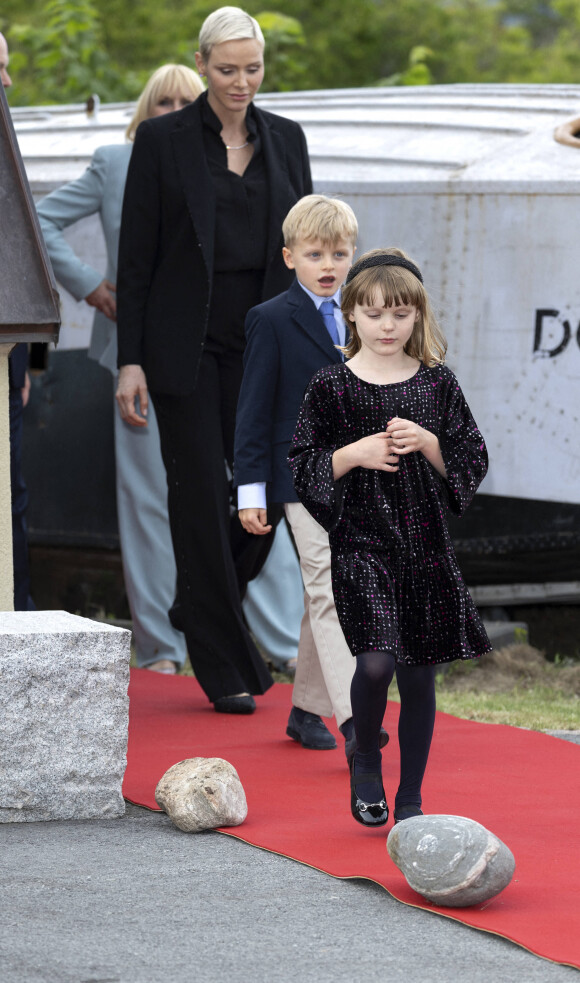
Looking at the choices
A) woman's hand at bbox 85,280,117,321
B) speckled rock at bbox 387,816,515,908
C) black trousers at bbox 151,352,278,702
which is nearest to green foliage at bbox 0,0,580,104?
woman's hand at bbox 85,280,117,321

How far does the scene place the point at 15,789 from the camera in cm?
386

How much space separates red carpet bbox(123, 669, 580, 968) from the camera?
3.15m

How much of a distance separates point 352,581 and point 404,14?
2425cm

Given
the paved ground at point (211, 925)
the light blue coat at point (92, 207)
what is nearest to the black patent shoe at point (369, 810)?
the paved ground at point (211, 925)

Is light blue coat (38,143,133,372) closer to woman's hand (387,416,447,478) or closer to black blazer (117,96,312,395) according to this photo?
black blazer (117,96,312,395)

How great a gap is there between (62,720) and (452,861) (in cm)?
119

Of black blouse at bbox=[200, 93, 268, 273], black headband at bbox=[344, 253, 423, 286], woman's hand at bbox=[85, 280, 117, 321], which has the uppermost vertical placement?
black blouse at bbox=[200, 93, 268, 273]

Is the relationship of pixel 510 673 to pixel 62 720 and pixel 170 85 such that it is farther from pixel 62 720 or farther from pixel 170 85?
pixel 62 720

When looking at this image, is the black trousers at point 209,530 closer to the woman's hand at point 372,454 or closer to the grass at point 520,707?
the grass at point 520,707

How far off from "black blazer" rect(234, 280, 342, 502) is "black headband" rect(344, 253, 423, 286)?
76cm

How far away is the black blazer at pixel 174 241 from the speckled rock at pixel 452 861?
235 cm

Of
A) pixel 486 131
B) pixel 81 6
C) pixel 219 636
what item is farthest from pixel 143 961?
pixel 81 6

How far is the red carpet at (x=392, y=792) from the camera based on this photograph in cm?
315

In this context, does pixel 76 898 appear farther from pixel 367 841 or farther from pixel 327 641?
pixel 327 641
